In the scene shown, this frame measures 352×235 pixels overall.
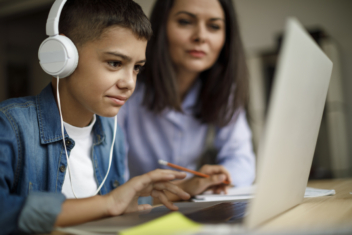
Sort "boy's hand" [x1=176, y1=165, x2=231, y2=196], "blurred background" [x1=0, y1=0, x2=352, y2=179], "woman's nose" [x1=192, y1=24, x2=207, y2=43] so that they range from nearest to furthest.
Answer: "boy's hand" [x1=176, y1=165, x2=231, y2=196]
"woman's nose" [x1=192, y1=24, x2=207, y2=43]
"blurred background" [x1=0, y1=0, x2=352, y2=179]

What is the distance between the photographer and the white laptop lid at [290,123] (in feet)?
1.15

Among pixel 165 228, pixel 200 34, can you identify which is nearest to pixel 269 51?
pixel 200 34

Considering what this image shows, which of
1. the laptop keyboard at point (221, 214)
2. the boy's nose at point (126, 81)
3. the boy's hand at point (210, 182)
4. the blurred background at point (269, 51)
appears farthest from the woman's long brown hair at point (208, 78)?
the blurred background at point (269, 51)

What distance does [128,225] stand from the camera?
0.45 m

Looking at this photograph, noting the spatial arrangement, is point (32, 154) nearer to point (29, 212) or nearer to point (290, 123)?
point (29, 212)

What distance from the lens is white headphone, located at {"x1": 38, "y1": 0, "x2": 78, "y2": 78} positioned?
2.09ft

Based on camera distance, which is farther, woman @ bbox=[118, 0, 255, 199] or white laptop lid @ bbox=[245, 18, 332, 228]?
woman @ bbox=[118, 0, 255, 199]

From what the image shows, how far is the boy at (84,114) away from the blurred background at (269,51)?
2.26m

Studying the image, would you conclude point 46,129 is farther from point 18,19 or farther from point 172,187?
point 18,19

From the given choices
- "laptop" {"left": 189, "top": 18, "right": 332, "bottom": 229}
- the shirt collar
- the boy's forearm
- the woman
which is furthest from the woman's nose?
the boy's forearm

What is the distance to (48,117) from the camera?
28.3 inches

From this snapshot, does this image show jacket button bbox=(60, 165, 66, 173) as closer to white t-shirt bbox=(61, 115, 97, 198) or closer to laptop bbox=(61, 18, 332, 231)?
white t-shirt bbox=(61, 115, 97, 198)

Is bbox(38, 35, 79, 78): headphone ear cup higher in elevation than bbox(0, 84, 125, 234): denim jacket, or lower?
higher

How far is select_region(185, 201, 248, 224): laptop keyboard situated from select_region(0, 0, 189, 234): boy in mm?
82
